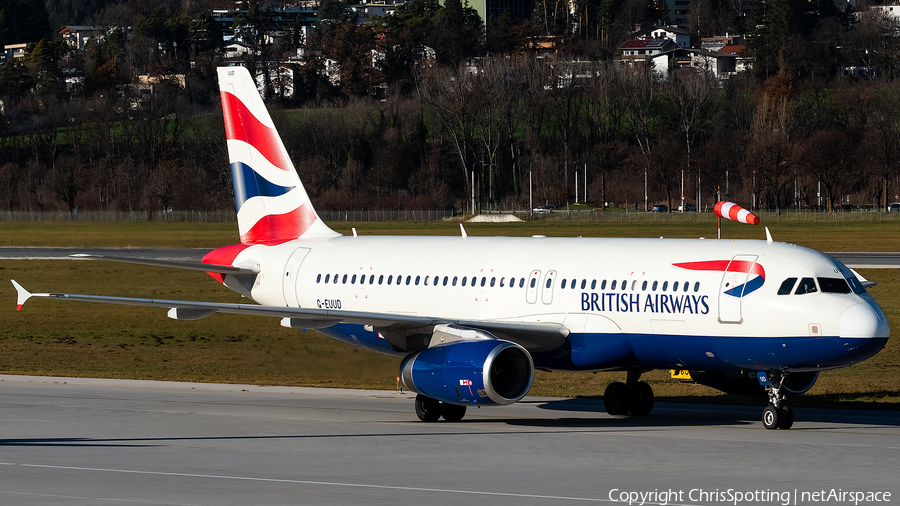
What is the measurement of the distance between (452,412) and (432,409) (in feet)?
1.87

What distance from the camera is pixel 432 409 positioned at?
26.5 m

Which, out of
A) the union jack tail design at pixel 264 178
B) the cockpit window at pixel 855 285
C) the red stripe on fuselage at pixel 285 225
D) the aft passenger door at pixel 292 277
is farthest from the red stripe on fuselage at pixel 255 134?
the cockpit window at pixel 855 285

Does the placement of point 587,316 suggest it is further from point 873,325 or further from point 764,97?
point 764,97

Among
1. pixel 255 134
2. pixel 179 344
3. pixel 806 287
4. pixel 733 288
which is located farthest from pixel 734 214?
pixel 179 344

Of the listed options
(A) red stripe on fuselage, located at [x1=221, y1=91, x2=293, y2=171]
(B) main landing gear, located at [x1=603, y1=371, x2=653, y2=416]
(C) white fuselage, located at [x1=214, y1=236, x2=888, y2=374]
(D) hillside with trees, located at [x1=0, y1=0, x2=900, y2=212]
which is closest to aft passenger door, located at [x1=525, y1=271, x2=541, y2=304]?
(C) white fuselage, located at [x1=214, y1=236, x2=888, y2=374]

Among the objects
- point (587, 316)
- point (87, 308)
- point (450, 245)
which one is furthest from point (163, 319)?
point (587, 316)

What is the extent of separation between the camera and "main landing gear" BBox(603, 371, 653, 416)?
27453 mm

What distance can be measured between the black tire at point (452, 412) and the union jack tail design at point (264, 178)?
315 inches

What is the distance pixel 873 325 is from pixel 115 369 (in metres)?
22.5

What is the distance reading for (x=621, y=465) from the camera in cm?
2056

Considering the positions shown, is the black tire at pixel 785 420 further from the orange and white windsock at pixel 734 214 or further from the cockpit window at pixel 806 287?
the orange and white windsock at pixel 734 214

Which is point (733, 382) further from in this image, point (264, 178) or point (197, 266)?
point (264, 178)

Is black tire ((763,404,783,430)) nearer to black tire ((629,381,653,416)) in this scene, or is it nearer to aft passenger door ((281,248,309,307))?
black tire ((629,381,653,416))

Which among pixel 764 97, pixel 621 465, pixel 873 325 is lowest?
pixel 764 97
